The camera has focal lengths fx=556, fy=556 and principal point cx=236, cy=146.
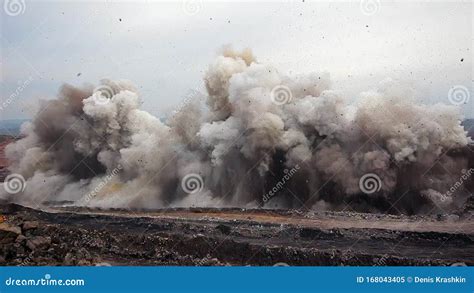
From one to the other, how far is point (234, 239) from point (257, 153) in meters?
4.61

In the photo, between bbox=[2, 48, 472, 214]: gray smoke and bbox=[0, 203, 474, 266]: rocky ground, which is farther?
bbox=[2, 48, 472, 214]: gray smoke

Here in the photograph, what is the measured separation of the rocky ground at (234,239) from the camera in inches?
543

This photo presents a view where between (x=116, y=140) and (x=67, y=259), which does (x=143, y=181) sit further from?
(x=67, y=259)

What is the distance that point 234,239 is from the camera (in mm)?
14969

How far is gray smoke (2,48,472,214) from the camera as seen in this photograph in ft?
59.6

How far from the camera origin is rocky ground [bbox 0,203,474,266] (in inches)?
543

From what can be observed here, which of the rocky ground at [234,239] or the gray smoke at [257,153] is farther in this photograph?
the gray smoke at [257,153]

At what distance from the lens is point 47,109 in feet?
64.4

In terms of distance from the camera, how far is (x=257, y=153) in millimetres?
18906

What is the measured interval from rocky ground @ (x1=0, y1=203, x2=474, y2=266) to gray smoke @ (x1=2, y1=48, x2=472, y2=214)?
138 cm

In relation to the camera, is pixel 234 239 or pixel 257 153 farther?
pixel 257 153

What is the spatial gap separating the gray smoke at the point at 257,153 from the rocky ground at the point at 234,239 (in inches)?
54.5
